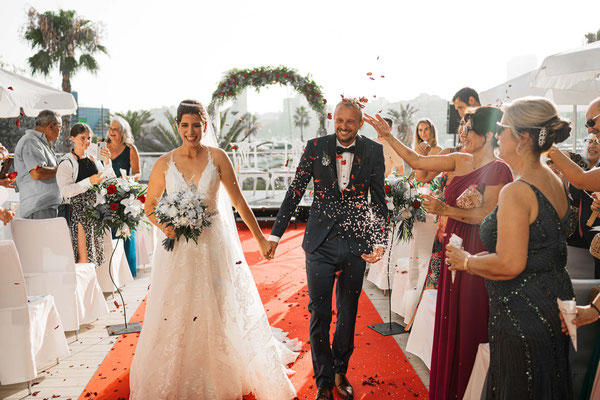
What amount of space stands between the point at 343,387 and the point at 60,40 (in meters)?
22.8

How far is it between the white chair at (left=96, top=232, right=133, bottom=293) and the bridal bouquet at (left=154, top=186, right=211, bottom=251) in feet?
9.21

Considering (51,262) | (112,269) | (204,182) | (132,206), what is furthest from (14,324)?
(112,269)

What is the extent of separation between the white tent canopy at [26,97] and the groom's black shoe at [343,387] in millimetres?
5207

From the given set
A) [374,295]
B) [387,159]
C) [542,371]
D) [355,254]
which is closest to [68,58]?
[387,159]

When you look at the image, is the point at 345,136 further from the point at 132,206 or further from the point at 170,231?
the point at 132,206

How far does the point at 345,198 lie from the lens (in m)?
3.16

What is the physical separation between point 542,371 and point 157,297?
2.45 meters

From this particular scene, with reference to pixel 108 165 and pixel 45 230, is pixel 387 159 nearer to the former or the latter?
pixel 108 165

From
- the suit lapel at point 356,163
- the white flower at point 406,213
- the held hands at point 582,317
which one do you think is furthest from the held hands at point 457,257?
the white flower at point 406,213

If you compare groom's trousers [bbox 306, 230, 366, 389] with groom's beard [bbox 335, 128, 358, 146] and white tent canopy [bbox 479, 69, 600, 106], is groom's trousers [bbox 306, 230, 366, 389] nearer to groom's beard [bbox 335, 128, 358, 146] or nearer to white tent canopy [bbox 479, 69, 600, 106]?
groom's beard [bbox 335, 128, 358, 146]

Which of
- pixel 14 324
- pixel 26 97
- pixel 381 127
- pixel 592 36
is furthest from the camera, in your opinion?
pixel 592 36

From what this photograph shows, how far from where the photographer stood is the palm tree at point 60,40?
66.9 feet

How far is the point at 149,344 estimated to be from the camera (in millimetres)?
3127

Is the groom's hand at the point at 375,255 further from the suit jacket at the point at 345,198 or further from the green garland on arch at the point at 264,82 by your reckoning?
the green garland on arch at the point at 264,82
